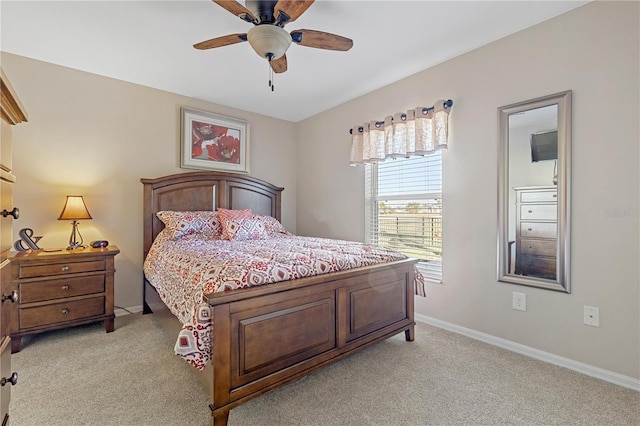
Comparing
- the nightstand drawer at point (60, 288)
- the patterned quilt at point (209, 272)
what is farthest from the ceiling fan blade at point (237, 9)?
the nightstand drawer at point (60, 288)

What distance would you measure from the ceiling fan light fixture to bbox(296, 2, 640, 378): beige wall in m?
1.66

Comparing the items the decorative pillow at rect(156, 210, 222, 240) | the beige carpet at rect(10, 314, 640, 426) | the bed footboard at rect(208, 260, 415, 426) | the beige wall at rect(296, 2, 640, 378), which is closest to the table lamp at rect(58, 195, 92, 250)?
the decorative pillow at rect(156, 210, 222, 240)

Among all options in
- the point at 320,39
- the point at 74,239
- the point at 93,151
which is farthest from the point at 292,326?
the point at 93,151

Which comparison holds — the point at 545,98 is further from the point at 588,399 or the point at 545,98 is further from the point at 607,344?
the point at 588,399

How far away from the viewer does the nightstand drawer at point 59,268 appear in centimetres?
235

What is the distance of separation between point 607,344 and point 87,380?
333 cm

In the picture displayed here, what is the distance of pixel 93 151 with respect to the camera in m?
3.04

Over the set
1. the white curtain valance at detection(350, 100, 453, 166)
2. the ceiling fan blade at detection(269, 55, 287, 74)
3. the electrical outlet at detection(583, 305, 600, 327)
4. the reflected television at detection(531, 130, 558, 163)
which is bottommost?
the electrical outlet at detection(583, 305, 600, 327)

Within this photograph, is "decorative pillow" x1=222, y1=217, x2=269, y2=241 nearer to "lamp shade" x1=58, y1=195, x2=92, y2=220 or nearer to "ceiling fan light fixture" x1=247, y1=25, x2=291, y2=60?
"lamp shade" x1=58, y1=195, x2=92, y2=220

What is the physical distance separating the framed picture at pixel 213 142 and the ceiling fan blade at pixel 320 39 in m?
2.14

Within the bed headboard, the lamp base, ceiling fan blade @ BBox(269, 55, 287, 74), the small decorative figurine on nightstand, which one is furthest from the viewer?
the bed headboard

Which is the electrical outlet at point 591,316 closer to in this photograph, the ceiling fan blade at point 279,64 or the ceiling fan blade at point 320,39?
the ceiling fan blade at point 320,39

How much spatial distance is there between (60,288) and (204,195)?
1581 millimetres

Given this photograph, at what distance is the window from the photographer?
9.70 feet
